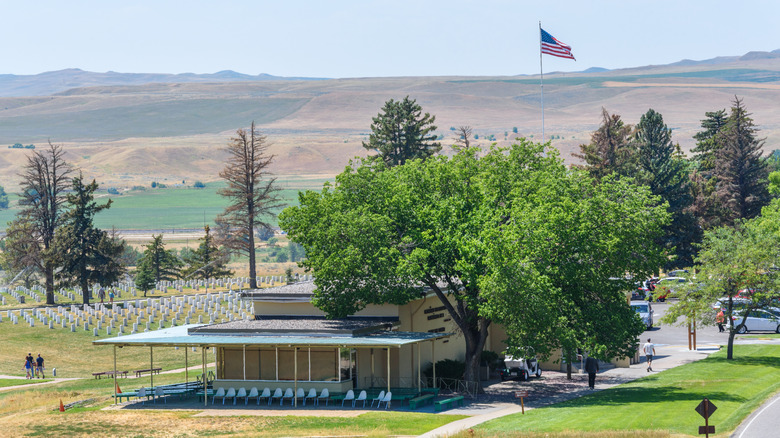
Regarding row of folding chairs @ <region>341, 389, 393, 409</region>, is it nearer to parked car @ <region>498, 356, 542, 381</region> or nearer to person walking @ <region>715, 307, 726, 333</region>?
parked car @ <region>498, 356, 542, 381</region>

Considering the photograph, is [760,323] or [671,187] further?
[671,187]

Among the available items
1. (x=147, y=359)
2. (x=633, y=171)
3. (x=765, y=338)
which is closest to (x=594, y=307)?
(x=765, y=338)

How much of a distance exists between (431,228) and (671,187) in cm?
4623

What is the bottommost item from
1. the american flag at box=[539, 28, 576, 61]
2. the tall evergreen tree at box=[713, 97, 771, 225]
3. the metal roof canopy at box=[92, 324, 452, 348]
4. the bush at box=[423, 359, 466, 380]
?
the bush at box=[423, 359, 466, 380]

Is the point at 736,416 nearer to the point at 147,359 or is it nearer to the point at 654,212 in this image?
the point at 654,212

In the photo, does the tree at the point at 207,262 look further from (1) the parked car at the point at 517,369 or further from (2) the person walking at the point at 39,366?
(1) the parked car at the point at 517,369

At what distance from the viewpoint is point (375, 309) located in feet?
130

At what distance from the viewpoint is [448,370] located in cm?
3888

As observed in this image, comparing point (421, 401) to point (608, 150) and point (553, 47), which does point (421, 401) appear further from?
point (608, 150)

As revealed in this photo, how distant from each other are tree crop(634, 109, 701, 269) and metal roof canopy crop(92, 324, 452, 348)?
4390 centimetres

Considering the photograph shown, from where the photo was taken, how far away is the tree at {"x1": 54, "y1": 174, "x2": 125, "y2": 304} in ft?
232

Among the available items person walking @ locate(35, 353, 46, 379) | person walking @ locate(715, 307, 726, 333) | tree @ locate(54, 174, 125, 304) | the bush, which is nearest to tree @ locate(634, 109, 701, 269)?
person walking @ locate(715, 307, 726, 333)

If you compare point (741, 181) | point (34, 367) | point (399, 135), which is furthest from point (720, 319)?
point (399, 135)

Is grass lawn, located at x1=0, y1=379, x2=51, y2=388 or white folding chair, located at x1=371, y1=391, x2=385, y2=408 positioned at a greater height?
white folding chair, located at x1=371, y1=391, x2=385, y2=408
